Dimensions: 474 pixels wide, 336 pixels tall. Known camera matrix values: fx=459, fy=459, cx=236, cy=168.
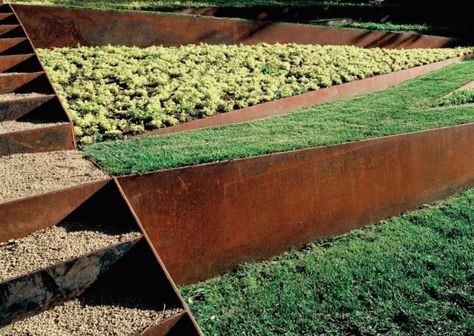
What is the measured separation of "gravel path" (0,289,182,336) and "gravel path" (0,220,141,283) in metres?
0.27

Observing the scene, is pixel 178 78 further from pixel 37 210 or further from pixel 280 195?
pixel 37 210

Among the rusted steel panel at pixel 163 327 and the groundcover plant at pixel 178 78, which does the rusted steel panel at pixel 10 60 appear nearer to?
the groundcover plant at pixel 178 78

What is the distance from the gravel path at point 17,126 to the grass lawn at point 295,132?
0.47m

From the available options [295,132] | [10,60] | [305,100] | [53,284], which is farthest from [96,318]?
[305,100]

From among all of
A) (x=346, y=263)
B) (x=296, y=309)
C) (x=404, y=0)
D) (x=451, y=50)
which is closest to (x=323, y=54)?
(x=451, y=50)

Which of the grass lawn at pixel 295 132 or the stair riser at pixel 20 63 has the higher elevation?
the stair riser at pixel 20 63

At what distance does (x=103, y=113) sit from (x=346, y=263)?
3.09m

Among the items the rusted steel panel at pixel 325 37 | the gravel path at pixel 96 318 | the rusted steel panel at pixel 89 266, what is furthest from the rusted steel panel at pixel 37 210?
the rusted steel panel at pixel 325 37

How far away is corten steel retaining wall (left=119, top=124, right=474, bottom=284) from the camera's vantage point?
3695 millimetres

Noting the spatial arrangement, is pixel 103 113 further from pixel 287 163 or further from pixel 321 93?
pixel 321 93

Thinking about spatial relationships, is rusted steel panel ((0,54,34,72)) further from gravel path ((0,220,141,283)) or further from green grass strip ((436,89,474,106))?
green grass strip ((436,89,474,106))

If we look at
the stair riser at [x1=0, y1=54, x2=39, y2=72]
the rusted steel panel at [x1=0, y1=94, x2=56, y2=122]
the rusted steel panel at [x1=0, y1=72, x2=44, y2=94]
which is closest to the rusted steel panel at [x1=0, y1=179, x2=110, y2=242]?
the rusted steel panel at [x1=0, y1=94, x2=56, y2=122]

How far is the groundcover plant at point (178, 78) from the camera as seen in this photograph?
5.30 meters

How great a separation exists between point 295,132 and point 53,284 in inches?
123
